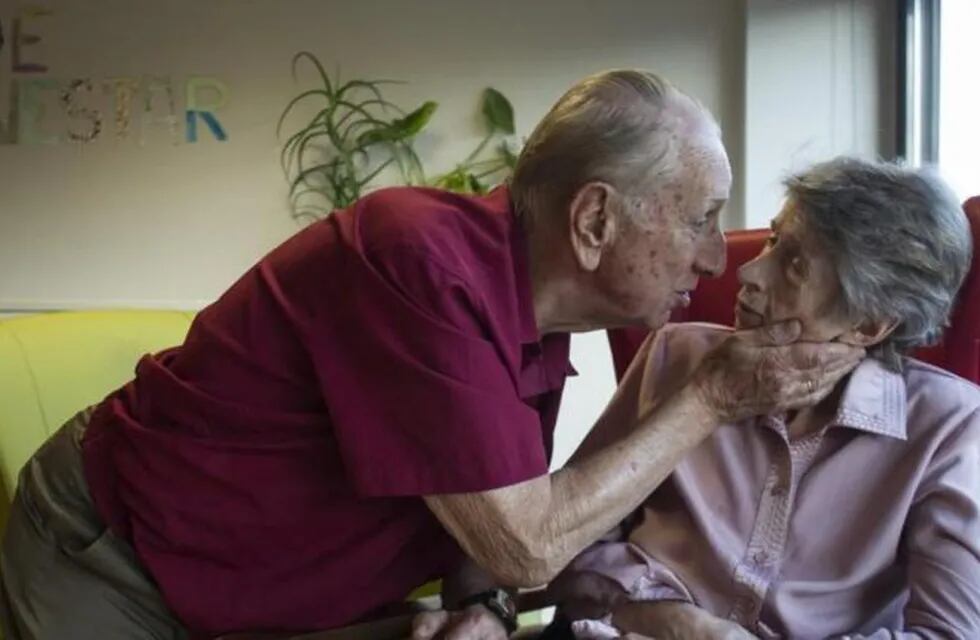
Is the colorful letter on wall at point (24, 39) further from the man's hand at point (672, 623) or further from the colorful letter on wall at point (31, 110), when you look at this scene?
the man's hand at point (672, 623)

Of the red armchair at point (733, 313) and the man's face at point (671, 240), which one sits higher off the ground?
the man's face at point (671, 240)

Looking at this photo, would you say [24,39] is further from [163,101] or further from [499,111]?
[499,111]

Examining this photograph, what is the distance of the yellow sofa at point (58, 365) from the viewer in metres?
1.72

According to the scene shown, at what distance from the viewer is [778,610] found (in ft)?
4.24

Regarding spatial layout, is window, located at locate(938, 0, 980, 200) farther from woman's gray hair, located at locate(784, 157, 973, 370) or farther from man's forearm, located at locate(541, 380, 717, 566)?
man's forearm, located at locate(541, 380, 717, 566)

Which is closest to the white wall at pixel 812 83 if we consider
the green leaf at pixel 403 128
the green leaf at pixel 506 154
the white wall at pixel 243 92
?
the white wall at pixel 243 92

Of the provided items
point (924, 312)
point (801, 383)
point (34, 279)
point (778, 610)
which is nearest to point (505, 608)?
point (778, 610)

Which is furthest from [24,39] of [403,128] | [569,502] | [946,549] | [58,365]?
[946,549]

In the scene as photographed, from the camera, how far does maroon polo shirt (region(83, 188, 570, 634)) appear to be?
114cm

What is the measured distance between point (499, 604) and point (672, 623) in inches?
9.3

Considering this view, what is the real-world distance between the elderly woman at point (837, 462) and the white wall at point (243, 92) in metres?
1.48

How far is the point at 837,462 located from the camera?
1.31 m

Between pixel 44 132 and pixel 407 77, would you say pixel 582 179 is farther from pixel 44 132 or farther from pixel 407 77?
pixel 44 132

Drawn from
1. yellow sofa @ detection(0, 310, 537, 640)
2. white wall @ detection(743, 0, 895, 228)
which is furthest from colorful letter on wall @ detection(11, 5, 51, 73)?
white wall @ detection(743, 0, 895, 228)
